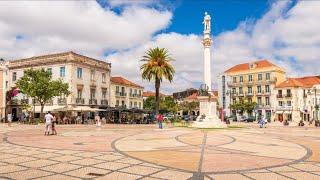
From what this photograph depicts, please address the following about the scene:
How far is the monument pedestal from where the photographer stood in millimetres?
37625

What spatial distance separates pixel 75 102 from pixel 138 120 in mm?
10495

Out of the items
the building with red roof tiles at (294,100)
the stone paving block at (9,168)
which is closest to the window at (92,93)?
the building with red roof tiles at (294,100)

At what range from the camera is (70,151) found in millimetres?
15617

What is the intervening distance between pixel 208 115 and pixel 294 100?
50683mm

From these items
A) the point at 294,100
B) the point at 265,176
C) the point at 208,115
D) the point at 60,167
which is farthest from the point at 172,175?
the point at 294,100

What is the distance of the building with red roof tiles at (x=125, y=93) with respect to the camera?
74188 mm

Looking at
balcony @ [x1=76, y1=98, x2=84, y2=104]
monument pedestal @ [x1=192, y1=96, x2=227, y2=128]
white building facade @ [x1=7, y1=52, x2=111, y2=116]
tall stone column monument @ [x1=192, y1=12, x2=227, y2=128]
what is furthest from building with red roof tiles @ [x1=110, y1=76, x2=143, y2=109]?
monument pedestal @ [x1=192, y1=96, x2=227, y2=128]

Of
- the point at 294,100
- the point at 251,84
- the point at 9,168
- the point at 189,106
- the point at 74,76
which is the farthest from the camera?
the point at 189,106

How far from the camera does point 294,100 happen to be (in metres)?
82.1

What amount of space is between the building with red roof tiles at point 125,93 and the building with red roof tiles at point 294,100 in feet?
105

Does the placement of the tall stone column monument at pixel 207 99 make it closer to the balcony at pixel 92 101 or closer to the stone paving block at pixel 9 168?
the balcony at pixel 92 101

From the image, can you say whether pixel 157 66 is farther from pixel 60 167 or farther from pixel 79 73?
pixel 60 167

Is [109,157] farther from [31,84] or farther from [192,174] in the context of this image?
[31,84]

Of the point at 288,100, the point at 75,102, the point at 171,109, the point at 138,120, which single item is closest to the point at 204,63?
the point at 138,120
